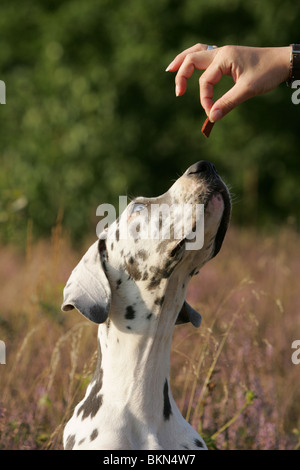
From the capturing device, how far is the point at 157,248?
10.1ft

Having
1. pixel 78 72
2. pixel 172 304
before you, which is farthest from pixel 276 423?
pixel 78 72

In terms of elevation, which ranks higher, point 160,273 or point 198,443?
point 160,273

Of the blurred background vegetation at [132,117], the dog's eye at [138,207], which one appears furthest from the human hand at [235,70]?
the blurred background vegetation at [132,117]

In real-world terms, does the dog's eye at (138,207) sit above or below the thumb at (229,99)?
below

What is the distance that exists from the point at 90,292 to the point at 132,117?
10.2 metres

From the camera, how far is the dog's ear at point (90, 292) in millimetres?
3059

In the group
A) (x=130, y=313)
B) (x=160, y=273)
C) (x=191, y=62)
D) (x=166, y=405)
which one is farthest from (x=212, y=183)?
(x=166, y=405)

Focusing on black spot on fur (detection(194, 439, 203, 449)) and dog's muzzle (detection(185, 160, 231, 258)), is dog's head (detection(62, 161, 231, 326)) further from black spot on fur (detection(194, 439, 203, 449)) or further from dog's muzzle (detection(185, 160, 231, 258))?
black spot on fur (detection(194, 439, 203, 449))

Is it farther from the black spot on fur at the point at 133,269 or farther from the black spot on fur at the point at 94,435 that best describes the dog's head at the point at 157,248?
the black spot on fur at the point at 94,435

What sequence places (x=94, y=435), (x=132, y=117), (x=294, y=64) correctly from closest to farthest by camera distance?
1. (x=94, y=435)
2. (x=294, y=64)
3. (x=132, y=117)

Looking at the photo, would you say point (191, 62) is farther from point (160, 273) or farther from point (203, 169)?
point (160, 273)

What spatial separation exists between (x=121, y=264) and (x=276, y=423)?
6.18 feet

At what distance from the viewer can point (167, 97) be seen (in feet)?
45.9
